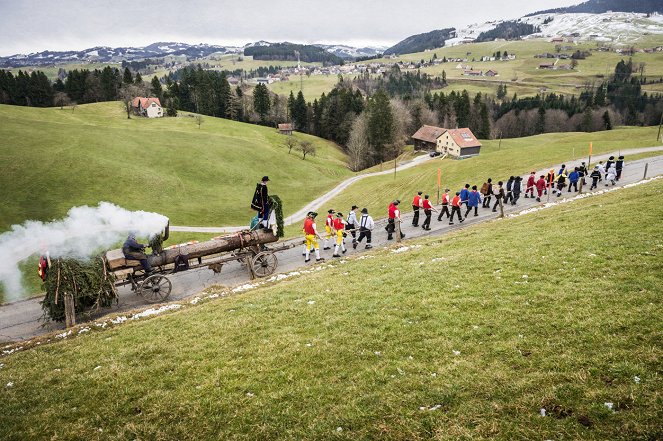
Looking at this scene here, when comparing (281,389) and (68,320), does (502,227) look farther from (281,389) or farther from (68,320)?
(68,320)

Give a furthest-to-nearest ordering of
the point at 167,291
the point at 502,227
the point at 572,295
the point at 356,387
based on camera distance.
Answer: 1. the point at 502,227
2. the point at 167,291
3. the point at 572,295
4. the point at 356,387

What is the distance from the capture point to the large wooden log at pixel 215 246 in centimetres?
1878

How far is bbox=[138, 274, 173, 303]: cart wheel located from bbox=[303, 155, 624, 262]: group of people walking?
7850 millimetres

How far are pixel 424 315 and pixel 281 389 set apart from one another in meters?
4.80

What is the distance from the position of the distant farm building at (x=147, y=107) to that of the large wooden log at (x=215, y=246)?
94996 millimetres

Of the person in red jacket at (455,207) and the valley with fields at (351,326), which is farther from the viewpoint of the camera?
the person in red jacket at (455,207)

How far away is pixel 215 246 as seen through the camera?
65.4ft

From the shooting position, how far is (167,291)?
18.6 m

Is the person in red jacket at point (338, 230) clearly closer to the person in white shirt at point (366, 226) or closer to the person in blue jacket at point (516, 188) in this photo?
the person in white shirt at point (366, 226)

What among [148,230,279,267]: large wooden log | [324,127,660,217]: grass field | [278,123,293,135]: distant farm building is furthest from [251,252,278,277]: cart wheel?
[278,123,293,135]: distant farm building

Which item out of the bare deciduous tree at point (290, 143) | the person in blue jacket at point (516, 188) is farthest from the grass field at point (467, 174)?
the bare deciduous tree at point (290, 143)

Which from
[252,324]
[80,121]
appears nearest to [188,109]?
[80,121]

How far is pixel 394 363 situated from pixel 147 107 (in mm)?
109731

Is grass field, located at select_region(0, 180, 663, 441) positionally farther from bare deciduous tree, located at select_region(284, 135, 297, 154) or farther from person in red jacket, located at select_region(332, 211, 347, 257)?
bare deciduous tree, located at select_region(284, 135, 297, 154)
